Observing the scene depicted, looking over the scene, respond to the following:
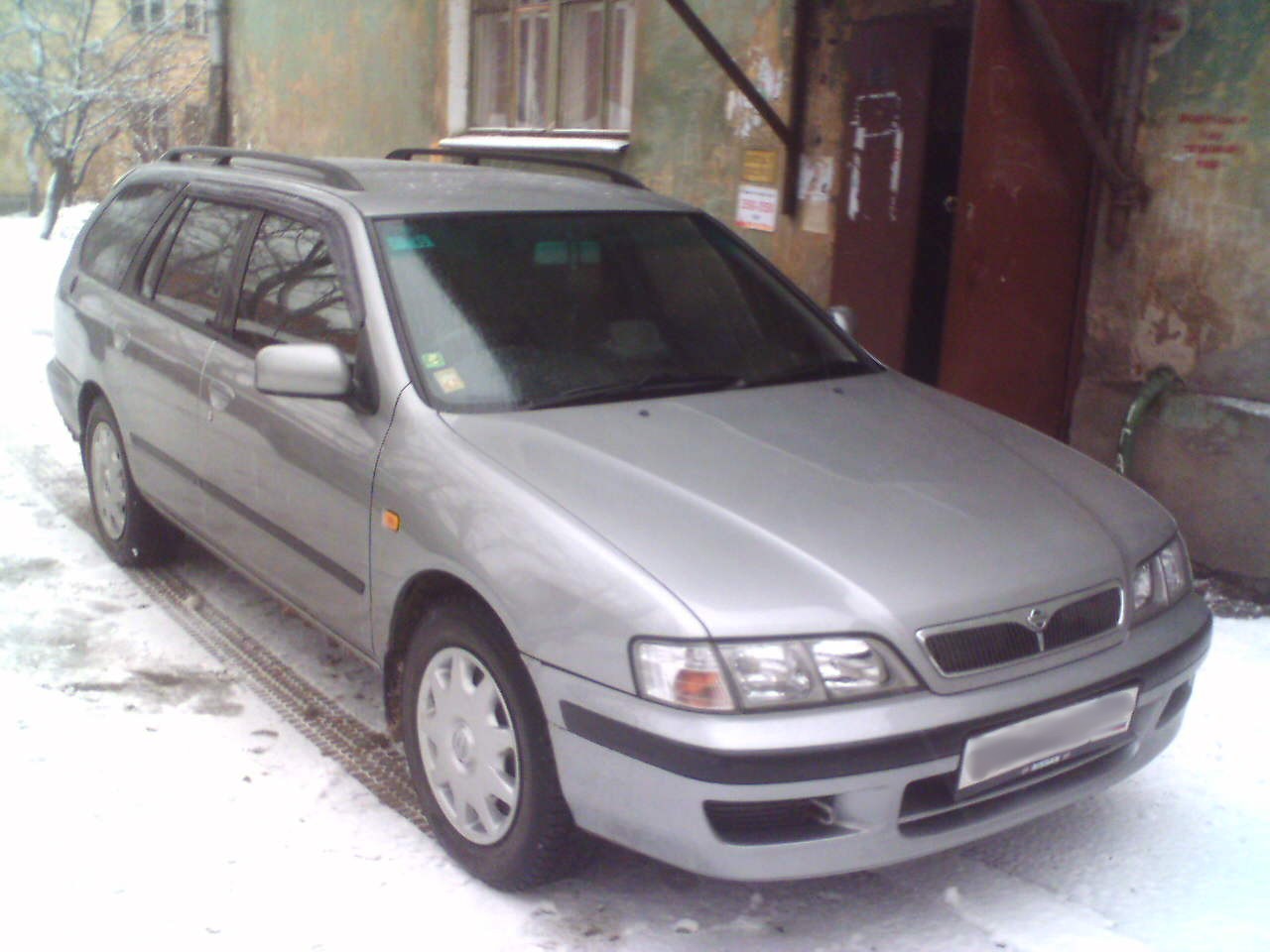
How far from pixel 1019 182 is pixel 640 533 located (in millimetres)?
3520

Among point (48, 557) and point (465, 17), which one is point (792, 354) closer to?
point (48, 557)

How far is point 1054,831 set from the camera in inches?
139

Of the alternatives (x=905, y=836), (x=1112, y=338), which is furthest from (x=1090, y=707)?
(x=1112, y=338)

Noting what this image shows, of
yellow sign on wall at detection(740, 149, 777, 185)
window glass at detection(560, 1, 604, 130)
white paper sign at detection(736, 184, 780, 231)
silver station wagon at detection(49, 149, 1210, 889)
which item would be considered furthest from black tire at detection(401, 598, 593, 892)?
window glass at detection(560, 1, 604, 130)

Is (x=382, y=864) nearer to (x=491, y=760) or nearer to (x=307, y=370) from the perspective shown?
(x=491, y=760)

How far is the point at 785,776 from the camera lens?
8.64ft

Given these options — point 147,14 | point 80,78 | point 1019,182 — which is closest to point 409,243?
point 1019,182

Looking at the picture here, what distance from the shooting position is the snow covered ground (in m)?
3.05

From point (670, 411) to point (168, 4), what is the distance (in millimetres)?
27080

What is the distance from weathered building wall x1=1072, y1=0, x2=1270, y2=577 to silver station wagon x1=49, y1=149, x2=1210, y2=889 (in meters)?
1.91

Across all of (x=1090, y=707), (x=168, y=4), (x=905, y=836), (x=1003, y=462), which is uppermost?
(x=168, y=4)

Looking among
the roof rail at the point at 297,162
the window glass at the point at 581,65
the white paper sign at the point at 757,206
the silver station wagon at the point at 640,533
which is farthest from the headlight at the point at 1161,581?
the window glass at the point at 581,65

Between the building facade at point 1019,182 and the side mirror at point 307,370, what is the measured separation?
3093 mm

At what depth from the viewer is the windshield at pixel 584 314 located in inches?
141
